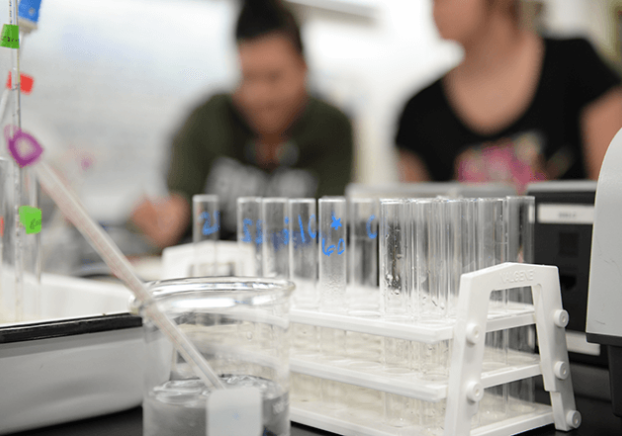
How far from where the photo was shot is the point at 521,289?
0.87 metres

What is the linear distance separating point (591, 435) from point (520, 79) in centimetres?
287

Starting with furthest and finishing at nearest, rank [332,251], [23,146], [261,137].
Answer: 1. [261,137]
2. [332,251]
3. [23,146]

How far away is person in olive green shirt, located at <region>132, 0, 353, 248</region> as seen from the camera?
137 inches

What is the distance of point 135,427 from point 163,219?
2530 millimetres

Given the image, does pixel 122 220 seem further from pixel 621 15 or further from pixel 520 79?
pixel 621 15

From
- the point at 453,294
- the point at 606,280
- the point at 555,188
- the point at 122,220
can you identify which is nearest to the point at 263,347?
the point at 453,294

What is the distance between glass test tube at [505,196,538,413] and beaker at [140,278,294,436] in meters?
0.37

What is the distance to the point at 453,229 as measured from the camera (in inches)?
31.3

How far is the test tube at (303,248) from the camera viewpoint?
37.4 inches

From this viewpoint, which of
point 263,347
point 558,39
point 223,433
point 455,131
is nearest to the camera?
point 223,433

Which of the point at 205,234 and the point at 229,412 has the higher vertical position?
the point at 205,234

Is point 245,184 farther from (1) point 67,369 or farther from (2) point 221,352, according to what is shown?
(2) point 221,352

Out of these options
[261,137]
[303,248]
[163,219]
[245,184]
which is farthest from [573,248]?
[261,137]

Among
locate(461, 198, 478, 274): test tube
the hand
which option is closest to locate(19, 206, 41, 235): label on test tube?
locate(461, 198, 478, 274): test tube
